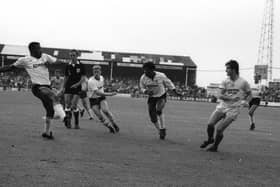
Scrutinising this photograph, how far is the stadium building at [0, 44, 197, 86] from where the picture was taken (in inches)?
2559

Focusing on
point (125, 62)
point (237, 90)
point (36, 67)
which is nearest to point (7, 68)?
point (36, 67)

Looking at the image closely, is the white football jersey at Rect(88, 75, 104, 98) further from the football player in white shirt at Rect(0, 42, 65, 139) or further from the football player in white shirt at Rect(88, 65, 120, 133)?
the football player in white shirt at Rect(0, 42, 65, 139)

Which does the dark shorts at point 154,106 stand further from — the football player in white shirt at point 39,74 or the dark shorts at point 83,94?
the football player in white shirt at point 39,74

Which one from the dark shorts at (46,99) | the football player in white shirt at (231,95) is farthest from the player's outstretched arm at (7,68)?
the football player in white shirt at (231,95)

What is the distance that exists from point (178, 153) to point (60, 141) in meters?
2.46

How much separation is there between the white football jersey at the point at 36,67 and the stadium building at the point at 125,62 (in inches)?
2189

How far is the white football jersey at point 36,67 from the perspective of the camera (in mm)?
8102

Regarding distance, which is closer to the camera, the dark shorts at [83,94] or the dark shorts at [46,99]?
the dark shorts at [46,99]

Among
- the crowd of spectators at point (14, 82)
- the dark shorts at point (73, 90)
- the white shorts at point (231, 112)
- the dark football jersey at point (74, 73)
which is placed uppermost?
the crowd of spectators at point (14, 82)

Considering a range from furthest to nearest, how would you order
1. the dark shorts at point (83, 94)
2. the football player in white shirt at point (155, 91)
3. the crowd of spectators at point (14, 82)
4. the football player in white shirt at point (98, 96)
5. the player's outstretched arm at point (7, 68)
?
the crowd of spectators at point (14, 82) → the dark shorts at point (83, 94) → the football player in white shirt at point (98, 96) → the football player in white shirt at point (155, 91) → the player's outstretched arm at point (7, 68)

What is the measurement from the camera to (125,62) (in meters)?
65.3

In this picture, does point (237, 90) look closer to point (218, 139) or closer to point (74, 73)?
point (218, 139)

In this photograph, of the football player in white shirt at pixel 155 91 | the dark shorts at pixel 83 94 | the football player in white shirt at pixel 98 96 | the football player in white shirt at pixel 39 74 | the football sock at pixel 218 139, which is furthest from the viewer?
the dark shorts at pixel 83 94

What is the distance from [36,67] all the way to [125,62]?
57.3 meters
